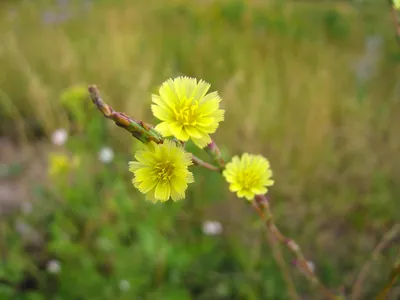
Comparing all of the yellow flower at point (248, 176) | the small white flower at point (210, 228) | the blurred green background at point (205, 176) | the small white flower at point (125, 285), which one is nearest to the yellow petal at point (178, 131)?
the yellow flower at point (248, 176)

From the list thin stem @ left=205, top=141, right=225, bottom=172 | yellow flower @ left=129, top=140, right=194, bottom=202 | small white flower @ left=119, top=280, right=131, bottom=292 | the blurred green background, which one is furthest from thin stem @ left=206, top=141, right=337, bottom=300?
small white flower @ left=119, top=280, right=131, bottom=292

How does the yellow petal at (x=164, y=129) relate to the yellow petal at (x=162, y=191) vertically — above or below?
above

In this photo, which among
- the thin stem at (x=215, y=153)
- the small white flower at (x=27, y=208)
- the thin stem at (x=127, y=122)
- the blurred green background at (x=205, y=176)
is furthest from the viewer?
the small white flower at (x=27, y=208)

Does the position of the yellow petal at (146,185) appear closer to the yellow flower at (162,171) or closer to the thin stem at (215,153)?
the yellow flower at (162,171)

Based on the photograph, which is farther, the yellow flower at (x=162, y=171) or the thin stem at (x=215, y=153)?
the thin stem at (x=215, y=153)

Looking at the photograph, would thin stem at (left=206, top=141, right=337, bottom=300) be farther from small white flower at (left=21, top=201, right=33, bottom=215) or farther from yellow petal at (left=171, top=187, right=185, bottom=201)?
small white flower at (left=21, top=201, right=33, bottom=215)

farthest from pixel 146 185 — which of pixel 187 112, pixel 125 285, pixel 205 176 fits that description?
pixel 205 176

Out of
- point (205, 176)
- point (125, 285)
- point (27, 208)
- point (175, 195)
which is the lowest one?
point (175, 195)

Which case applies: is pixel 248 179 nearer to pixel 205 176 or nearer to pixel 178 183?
pixel 178 183

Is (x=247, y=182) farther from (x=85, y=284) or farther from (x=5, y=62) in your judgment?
(x=5, y=62)
